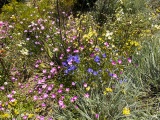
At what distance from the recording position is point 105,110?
9.26 feet

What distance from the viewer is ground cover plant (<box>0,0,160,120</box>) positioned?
9.62 ft

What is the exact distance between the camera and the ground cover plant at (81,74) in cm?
293

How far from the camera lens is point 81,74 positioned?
325 centimetres

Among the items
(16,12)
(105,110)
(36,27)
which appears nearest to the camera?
(105,110)

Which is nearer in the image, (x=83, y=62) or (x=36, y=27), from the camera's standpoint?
(x=83, y=62)

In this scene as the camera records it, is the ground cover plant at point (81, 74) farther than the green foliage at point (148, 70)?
No

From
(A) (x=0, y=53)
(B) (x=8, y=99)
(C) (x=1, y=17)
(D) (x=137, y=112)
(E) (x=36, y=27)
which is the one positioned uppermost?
(C) (x=1, y=17)

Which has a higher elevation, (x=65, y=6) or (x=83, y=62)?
(x=65, y=6)

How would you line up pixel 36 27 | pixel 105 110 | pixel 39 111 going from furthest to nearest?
pixel 36 27 → pixel 39 111 → pixel 105 110

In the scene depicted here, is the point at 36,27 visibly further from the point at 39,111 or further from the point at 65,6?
the point at 39,111

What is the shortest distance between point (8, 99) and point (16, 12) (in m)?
2.66

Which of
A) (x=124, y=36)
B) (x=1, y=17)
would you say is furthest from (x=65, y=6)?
(x=124, y=36)

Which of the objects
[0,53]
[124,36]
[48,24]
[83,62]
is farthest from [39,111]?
[48,24]

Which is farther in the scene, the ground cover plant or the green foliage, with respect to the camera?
the green foliage
